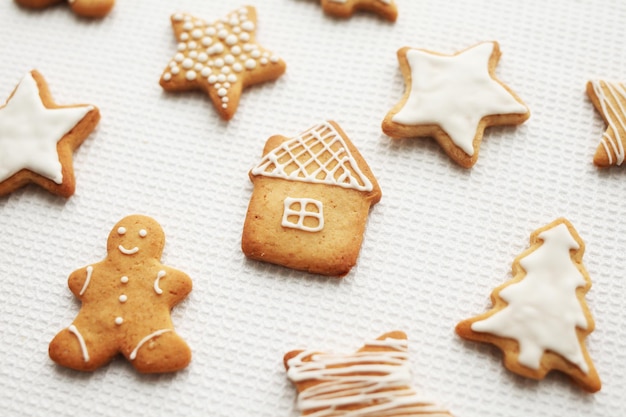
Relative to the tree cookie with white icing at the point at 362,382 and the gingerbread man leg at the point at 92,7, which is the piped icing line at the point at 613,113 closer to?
the tree cookie with white icing at the point at 362,382

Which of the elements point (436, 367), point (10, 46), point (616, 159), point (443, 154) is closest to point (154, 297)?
point (436, 367)

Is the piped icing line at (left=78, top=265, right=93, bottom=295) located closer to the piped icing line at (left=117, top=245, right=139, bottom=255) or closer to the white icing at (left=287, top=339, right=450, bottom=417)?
the piped icing line at (left=117, top=245, right=139, bottom=255)

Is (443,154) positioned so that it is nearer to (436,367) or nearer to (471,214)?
(471,214)

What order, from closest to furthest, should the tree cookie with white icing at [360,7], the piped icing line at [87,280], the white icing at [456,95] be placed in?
the piped icing line at [87,280] < the white icing at [456,95] < the tree cookie with white icing at [360,7]

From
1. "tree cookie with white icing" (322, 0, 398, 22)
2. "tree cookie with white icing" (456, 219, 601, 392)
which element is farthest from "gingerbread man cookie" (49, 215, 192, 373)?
"tree cookie with white icing" (322, 0, 398, 22)

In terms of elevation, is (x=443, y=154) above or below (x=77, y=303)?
above

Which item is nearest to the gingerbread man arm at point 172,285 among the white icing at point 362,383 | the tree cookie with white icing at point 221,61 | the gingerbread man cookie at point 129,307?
the gingerbread man cookie at point 129,307
